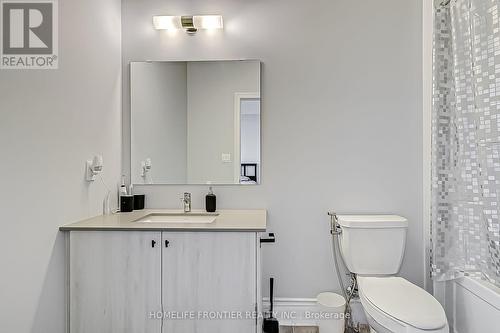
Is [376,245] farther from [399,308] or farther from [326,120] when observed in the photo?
[326,120]

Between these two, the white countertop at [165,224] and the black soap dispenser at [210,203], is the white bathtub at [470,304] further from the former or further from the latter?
the black soap dispenser at [210,203]

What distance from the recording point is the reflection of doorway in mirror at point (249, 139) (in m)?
2.36

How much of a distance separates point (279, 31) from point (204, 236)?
159cm

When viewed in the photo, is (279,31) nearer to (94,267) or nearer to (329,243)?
(329,243)

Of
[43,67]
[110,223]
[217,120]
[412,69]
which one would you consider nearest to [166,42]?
[217,120]

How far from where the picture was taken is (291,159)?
7.70 ft

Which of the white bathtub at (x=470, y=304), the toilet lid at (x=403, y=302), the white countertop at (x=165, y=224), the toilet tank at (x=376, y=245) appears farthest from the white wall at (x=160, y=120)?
the white bathtub at (x=470, y=304)

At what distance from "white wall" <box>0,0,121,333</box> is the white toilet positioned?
1655 millimetres

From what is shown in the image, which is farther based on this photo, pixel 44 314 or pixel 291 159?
pixel 291 159

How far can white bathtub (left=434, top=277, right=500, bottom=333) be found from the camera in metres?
1.63

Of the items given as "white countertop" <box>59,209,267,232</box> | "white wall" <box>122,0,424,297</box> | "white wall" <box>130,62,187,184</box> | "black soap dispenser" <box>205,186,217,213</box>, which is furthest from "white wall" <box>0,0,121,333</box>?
"white wall" <box>122,0,424,297</box>

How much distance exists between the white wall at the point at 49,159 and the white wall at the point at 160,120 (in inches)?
11.1

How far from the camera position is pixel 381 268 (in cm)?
203

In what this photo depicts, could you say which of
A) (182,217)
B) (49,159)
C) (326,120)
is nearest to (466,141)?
(326,120)
